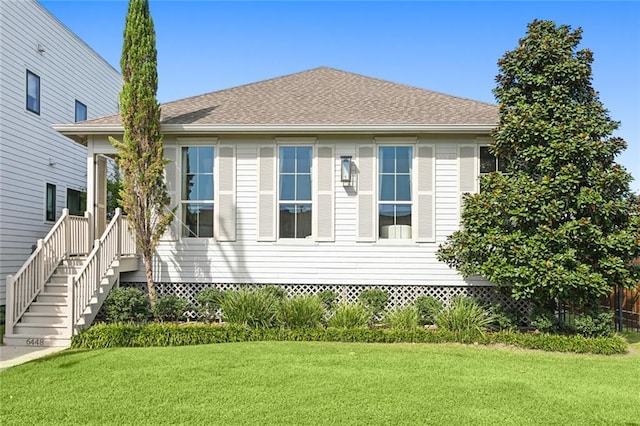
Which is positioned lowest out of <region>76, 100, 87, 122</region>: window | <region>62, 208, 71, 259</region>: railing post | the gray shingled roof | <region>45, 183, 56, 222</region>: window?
<region>62, 208, 71, 259</region>: railing post

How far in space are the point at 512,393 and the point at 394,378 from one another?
1.33 m

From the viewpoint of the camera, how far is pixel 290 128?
9.46 m

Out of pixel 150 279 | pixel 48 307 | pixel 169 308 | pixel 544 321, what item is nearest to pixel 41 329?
pixel 48 307

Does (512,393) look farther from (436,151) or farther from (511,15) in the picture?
(511,15)

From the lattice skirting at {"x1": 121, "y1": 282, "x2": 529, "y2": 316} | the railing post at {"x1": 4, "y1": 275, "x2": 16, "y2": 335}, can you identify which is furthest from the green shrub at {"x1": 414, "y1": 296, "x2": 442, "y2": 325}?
the railing post at {"x1": 4, "y1": 275, "x2": 16, "y2": 335}

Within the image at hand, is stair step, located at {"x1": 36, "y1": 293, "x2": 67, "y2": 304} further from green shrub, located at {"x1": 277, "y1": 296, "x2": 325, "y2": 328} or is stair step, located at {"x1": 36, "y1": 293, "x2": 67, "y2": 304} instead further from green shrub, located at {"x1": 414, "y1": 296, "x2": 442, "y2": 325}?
green shrub, located at {"x1": 414, "y1": 296, "x2": 442, "y2": 325}

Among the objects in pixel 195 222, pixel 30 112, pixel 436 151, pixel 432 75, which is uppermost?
pixel 432 75

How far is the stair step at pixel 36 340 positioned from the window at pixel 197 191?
2959 millimetres

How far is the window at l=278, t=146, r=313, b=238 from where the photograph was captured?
9.80 meters

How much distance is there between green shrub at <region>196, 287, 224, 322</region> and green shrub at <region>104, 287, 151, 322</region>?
0.97 metres

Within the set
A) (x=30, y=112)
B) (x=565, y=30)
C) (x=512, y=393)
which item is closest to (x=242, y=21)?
(x=30, y=112)

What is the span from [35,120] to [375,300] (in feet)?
33.9

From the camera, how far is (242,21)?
11.8m

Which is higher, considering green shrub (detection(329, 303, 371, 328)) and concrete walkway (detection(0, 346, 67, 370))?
green shrub (detection(329, 303, 371, 328))
